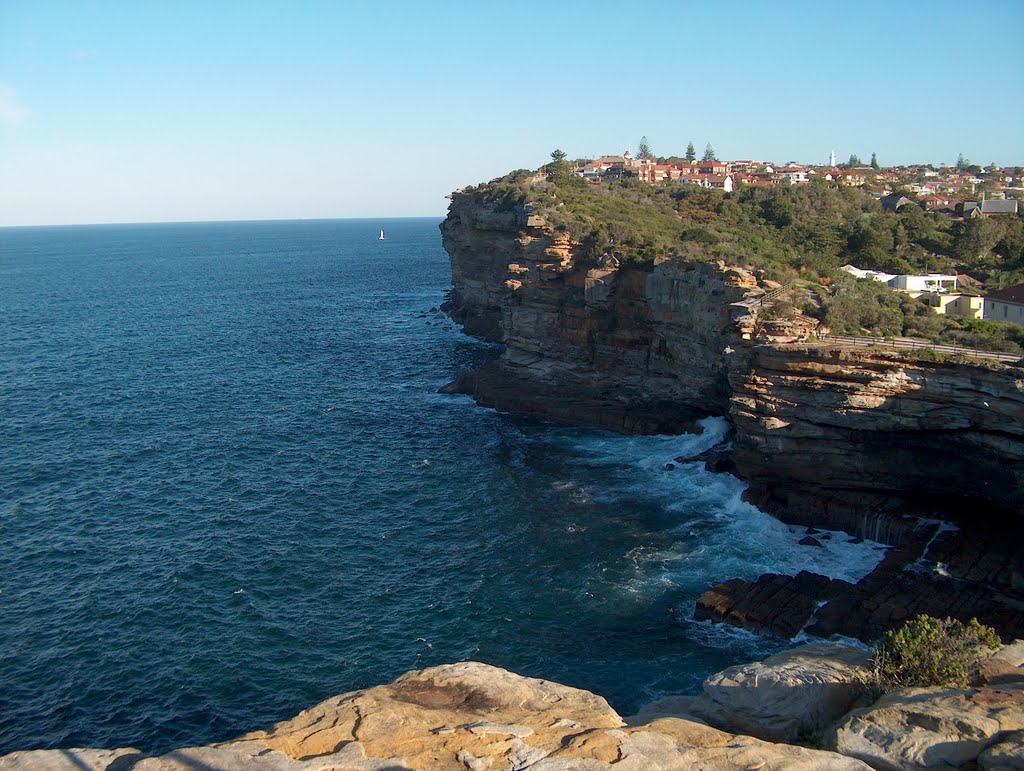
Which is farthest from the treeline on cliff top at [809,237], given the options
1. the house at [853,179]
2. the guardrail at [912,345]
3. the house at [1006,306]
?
the house at [853,179]

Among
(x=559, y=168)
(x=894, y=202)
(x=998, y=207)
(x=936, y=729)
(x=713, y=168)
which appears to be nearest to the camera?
(x=936, y=729)

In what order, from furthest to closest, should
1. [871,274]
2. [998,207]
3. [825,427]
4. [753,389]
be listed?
[998,207] < [871,274] < [753,389] < [825,427]

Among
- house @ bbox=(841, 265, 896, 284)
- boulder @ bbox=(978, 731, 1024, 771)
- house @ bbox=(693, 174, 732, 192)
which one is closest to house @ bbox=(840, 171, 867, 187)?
house @ bbox=(693, 174, 732, 192)

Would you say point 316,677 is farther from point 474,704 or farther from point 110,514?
point 110,514

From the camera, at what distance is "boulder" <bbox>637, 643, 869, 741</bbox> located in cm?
1689

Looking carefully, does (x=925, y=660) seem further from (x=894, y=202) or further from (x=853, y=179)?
(x=853, y=179)

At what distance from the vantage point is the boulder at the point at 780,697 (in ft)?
55.4

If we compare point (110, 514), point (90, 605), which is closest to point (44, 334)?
point (110, 514)

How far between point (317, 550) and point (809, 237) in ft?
175

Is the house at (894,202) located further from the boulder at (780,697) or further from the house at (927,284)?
the boulder at (780,697)

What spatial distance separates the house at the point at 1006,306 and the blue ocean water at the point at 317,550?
17.3 meters

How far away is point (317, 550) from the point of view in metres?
35.8

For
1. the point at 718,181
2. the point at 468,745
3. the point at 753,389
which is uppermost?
the point at 718,181

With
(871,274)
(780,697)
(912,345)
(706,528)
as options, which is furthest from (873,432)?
(871,274)
